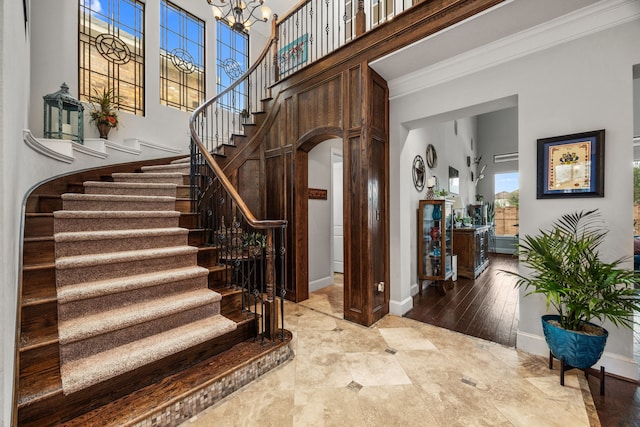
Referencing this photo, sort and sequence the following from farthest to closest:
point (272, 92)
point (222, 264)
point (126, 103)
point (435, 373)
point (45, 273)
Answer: point (126, 103), point (272, 92), point (222, 264), point (435, 373), point (45, 273)

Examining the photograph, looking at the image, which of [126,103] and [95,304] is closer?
[95,304]

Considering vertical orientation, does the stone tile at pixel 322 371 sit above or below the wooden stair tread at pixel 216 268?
below

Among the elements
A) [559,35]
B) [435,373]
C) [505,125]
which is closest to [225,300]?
[435,373]

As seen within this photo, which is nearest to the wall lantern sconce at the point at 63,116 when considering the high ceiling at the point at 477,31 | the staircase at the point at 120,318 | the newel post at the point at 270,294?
the staircase at the point at 120,318

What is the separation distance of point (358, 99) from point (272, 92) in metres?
1.67

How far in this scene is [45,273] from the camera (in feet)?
6.02

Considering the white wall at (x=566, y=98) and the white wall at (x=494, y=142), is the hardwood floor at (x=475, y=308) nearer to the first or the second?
the white wall at (x=566, y=98)

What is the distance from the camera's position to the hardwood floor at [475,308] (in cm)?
286

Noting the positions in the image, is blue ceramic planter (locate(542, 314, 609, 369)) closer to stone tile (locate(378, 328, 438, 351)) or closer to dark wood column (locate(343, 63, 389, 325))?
stone tile (locate(378, 328, 438, 351))

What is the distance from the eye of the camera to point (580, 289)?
1.88 metres

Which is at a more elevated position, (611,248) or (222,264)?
(611,248)

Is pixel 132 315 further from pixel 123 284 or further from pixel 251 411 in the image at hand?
pixel 251 411

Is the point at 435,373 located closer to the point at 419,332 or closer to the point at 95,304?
the point at 419,332

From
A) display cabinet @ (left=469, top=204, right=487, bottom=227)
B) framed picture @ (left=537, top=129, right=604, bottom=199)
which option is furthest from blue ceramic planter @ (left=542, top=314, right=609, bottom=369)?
display cabinet @ (left=469, top=204, right=487, bottom=227)
